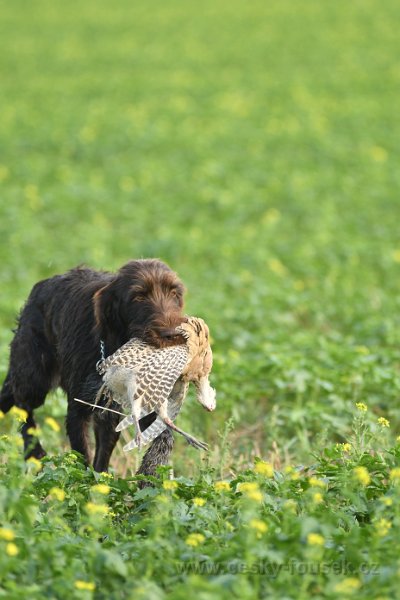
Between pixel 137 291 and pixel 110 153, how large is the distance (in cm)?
1315

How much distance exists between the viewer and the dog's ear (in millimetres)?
5258

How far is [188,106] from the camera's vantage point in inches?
835

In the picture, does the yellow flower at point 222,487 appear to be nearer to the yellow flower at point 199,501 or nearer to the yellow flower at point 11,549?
the yellow flower at point 199,501

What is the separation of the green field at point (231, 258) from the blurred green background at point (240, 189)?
42 millimetres

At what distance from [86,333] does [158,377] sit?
1085 millimetres

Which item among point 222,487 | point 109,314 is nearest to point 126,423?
point 222,487

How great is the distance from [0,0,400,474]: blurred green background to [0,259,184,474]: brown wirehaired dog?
2.12ft

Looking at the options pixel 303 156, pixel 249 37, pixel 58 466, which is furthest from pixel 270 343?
pixel 249 37

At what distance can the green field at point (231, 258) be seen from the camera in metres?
3.74

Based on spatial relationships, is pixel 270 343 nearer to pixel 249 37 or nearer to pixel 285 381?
pixel 285 381

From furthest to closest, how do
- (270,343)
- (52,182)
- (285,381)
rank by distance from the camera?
(52,182)
(270,343)
(285,381)

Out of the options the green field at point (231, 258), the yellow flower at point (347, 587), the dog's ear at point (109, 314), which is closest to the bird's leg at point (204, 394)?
the green field at point (231, 258)

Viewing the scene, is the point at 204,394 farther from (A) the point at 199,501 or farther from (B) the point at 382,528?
(B) the point at 382,528

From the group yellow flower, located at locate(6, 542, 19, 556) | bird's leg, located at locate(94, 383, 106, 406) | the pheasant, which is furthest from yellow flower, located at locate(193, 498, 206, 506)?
bird's leg, located at locate(94, 383, 106, 406)
